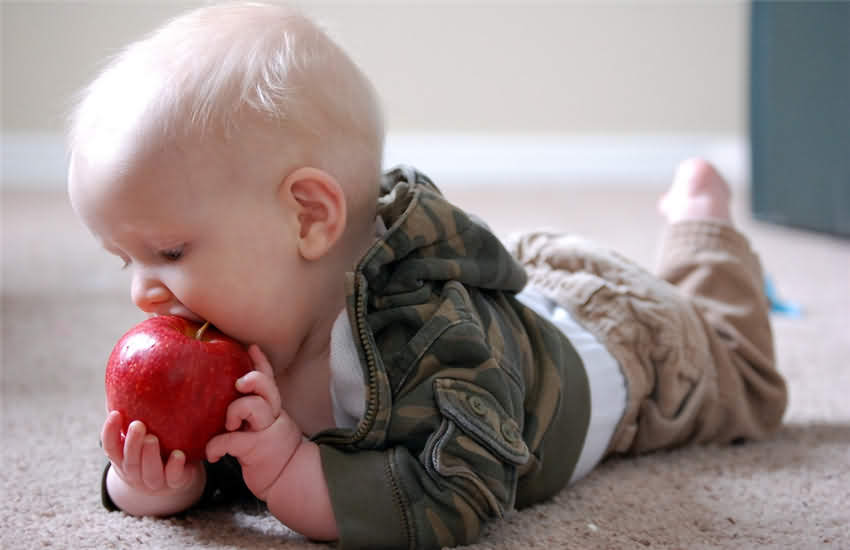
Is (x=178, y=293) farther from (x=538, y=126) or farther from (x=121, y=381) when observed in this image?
(x=538, y=126)

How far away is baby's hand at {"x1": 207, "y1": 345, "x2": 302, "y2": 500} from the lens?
70cm

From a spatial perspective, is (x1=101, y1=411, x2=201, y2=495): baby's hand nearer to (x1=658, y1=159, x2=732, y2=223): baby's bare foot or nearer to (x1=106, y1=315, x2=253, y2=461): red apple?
(x1=106, y1=315, x2=253, y2=461): red apple

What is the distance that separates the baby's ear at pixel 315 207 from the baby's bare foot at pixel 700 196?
525 millimetres

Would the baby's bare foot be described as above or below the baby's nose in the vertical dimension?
below

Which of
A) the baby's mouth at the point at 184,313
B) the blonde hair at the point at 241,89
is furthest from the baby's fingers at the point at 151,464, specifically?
the blonde hair at the point at 241,89

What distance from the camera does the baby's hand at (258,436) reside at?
70 cm

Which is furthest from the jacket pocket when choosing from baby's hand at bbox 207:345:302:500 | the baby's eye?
the baby's eye

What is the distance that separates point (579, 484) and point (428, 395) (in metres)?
0.24

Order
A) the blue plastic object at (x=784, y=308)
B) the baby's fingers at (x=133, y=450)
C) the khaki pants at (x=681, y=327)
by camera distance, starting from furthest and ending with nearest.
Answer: the blue plastic object at (x=784, y=308), the khaki pants at (x=681, y=327), the baby's fingers at (x=133, y=450)

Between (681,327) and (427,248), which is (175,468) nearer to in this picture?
(427,248)

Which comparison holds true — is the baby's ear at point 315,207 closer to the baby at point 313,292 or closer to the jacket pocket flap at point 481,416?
the baby at point 313,292

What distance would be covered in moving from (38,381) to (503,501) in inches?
27.2

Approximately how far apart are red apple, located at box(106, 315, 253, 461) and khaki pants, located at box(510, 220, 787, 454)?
16.1 inches

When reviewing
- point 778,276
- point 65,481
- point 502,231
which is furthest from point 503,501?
point 502,231
